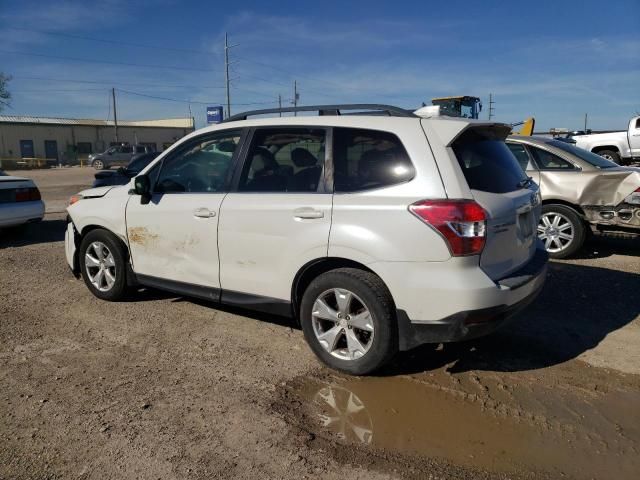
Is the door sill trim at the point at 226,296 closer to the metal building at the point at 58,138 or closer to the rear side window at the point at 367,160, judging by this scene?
the rear side window at the point at 367,160

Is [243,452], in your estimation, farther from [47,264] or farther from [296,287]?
[47,264]

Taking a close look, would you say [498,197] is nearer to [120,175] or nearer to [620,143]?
[120,175]

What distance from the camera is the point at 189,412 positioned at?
3.18m

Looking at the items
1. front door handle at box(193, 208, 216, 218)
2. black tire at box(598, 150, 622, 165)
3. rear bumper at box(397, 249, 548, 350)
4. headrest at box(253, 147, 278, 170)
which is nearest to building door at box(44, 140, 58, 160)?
black tire at box(598, 150, 622, 165)

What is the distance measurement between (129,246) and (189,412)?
7.29 ft

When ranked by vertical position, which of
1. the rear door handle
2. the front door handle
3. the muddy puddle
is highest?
the rear door handle

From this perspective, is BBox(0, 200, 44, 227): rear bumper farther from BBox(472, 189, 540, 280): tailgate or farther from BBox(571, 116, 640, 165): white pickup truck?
BBox(571, 116, 640, 165): white pickup truck

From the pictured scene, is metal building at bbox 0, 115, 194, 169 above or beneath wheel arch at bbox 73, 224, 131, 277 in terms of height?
above

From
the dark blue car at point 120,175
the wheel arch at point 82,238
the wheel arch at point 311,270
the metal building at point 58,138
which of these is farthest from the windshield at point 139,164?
the metal building at point 58,138

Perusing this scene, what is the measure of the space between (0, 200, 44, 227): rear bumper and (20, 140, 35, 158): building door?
57103 mm

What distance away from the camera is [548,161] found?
24.0 feet

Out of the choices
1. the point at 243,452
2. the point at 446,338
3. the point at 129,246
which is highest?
the point at 129,246

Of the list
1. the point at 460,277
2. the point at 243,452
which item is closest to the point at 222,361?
the point at 243,452

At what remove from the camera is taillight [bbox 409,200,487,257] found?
10.3 feet
